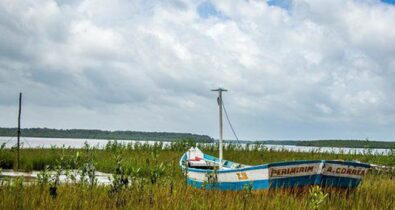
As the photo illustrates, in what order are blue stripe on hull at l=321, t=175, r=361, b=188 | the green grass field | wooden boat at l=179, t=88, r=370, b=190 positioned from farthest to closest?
blue stripe on hull at l=321, t=175, r=361, b=188, wooden boat at l=179, t=88, r=370, b=190, the green grass field

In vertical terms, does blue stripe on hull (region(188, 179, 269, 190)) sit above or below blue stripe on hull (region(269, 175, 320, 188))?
below

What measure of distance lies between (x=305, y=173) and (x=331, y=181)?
93 centimetres

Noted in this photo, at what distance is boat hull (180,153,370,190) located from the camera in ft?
41.1

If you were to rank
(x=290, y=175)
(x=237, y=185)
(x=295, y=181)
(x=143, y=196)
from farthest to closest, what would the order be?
(x=237, y=185) → (x=295, y=181) → (x=290, y=175) → (x=143, y=196)

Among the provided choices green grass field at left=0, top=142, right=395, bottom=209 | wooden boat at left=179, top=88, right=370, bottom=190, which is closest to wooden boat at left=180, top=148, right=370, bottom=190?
wooden boat at left=179, top=88, right=370, bottom=190

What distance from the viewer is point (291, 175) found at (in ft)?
41.5

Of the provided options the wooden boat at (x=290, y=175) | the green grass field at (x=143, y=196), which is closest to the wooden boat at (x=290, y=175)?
the wooden boat at (x=290, y=175)

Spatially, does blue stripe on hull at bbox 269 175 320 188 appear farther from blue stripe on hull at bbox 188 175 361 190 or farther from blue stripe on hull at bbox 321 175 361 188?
blue stripe on hull at bbox 321 175 361 188

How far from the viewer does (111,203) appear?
9.39 meters

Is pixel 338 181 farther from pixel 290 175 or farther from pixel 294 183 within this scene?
pixel 290 175

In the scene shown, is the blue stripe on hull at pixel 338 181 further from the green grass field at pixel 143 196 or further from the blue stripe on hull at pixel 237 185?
the blue stripe on hull at pixel 237 185

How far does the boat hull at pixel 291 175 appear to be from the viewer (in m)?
12.5

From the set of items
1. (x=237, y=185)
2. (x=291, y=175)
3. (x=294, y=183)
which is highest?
(x=291, y=175)

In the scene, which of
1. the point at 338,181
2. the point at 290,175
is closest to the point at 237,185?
the point at 290,175
